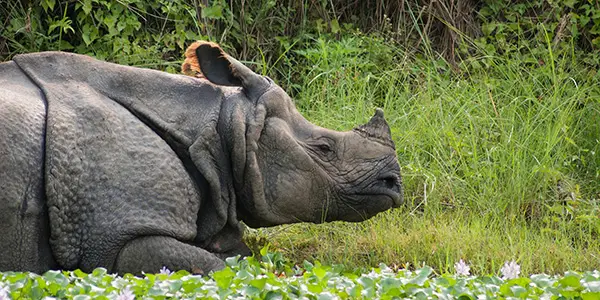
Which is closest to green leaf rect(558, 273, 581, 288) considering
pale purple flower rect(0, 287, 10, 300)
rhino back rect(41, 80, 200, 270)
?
rhino back rect(41, 80, 200, 270)

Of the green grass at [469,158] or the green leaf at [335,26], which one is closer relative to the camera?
the green grass at [469,158]

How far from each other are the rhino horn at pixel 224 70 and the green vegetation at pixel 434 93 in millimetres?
1101

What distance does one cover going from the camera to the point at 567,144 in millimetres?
8625

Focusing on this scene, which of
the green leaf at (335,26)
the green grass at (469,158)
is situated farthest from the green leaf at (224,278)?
the green leaf at (335,26)

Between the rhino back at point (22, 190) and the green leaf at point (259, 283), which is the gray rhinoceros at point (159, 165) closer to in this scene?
the rhino back at point (22, 190)

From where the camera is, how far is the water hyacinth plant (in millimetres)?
4688

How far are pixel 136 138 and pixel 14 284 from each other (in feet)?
4.63

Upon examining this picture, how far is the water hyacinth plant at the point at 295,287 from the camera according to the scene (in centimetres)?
469

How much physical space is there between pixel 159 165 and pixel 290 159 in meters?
0.74

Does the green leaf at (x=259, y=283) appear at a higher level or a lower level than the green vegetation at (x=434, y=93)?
higher

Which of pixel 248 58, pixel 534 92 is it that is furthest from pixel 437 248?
pixel 248 58

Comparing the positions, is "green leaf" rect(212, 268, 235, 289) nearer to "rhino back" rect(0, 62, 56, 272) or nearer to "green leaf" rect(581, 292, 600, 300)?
"rhino back" rect(0, 62, 56, 272)

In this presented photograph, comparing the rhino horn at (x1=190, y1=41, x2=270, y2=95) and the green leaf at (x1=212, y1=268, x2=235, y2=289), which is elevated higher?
the rhino horn at (x1=190, y1=41, x2=270, y2=95)

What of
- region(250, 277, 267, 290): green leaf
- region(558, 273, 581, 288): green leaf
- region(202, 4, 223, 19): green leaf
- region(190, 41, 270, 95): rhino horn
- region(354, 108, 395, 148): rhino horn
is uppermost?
region(190, 41, 270, 95): rhino horn
